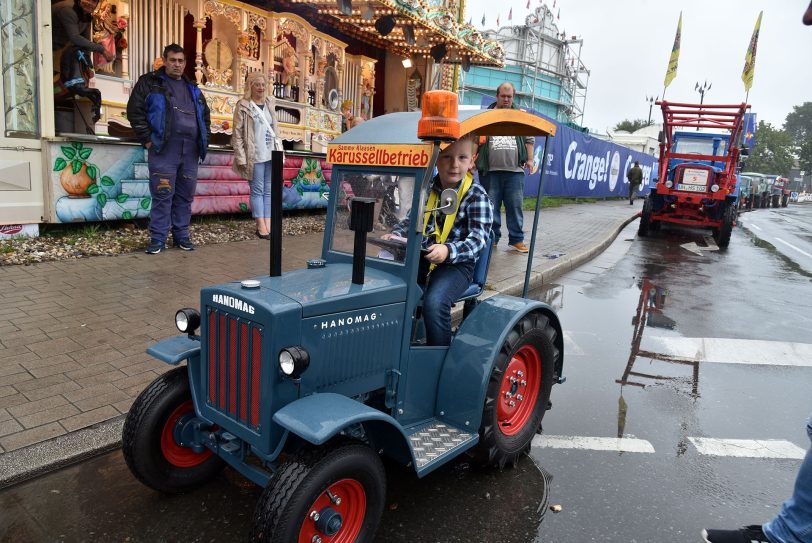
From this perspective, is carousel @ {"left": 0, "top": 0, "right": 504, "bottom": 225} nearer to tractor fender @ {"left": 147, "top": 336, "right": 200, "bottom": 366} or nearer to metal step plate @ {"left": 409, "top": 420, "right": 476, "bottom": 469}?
tractor fender @ {"left": 147, "top": 336, "right": 200, "bottom": 366}

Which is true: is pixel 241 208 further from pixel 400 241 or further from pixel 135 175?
pixel 400 241

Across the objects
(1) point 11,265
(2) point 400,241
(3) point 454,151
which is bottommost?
(1) point 11,265

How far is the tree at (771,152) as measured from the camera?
77.6 meters

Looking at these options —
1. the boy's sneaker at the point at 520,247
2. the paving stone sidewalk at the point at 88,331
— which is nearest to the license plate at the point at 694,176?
the boy's sneaker at the point at 520,247

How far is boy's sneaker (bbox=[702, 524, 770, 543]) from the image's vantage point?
231cm

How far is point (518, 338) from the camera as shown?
305 centimetres

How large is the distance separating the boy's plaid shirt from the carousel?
5589mm

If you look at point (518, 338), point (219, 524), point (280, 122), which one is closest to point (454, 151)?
point (518, 338)

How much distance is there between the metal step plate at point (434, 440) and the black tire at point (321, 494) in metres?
0.34

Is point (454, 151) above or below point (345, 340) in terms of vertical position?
above

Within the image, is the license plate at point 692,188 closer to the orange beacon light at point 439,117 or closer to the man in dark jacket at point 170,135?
the man in dark jacket at point 170,135

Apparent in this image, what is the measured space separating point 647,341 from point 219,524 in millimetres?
4329

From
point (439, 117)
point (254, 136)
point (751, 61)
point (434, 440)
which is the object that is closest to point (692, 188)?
point (751, 61)

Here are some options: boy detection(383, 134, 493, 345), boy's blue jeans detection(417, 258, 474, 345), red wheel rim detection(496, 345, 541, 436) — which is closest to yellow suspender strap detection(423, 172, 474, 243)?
boy detection(383, 134, 493, 345)
